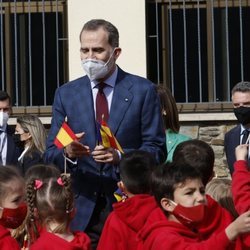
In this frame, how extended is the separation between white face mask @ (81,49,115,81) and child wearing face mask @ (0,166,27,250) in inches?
30.6

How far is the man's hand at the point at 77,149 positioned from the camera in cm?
645

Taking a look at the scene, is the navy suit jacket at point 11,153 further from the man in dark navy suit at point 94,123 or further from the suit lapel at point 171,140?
the man in dark navy suit at point 94,123

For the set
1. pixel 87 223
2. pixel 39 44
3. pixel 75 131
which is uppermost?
pixel 39 44

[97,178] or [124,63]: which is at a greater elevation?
[124,63]

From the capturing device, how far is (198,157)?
263 inches

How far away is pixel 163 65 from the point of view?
12.0m

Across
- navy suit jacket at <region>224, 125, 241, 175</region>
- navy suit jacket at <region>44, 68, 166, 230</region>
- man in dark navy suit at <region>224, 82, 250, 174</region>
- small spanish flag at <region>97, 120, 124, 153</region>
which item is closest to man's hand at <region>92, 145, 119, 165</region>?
small spanish flag at <region>97, 120, 124, 153</region>

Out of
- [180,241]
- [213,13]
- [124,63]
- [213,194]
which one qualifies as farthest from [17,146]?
[180,241]

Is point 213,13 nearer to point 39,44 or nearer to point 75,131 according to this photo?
point 39,44

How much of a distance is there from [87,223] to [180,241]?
136 centimetres

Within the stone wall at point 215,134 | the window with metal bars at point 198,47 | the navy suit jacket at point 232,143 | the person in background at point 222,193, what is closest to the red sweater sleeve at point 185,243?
the person in background at point 222,193

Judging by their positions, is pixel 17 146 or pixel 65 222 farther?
pixel 17 146

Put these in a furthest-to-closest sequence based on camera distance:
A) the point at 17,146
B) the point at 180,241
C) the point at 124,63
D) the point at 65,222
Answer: the point at 124,63 < the point at 17,146 < the point at 65,222 < the point at 180,241

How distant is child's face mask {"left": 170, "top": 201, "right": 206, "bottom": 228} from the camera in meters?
5.71
